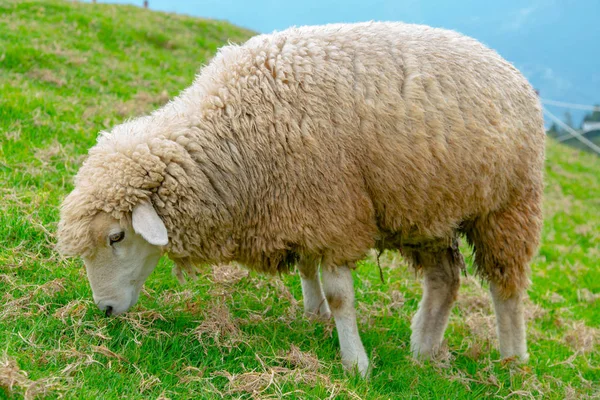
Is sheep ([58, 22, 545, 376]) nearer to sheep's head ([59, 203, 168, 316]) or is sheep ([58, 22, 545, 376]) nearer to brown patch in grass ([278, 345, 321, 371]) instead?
sheep's head ([59, 203, 168, 316])

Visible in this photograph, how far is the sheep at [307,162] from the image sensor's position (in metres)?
3.56

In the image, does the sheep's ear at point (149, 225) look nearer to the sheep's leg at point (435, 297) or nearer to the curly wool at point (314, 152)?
the curly wool at point (314, 152)

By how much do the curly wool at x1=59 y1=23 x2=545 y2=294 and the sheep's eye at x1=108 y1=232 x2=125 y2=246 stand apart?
87 mm

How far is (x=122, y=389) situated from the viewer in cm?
302

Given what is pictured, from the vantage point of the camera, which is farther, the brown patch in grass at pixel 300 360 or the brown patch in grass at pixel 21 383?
the brown patch in grass at pixel 300 360

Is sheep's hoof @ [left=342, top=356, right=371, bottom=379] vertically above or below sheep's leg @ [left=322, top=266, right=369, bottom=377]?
below

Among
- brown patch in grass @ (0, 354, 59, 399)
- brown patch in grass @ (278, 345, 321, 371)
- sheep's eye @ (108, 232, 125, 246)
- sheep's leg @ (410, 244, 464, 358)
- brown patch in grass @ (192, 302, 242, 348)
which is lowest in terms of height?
sheep's leg @ (410, 244, 464, 358)

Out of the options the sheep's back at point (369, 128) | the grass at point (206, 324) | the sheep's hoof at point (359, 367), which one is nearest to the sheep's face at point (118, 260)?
the grass at point (206, 324)

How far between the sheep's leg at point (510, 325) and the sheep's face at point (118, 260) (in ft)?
8.11

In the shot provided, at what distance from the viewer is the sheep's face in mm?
3485

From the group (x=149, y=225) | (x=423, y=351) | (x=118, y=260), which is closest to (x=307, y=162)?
(x=149, y=225)

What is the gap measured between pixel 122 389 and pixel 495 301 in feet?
9.04

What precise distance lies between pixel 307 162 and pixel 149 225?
3.12 ft

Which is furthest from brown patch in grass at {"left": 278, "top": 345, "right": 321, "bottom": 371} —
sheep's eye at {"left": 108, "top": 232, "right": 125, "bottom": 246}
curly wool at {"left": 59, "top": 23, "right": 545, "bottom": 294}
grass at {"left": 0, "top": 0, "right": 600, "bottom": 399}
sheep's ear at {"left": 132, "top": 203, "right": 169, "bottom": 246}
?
sheep's eye at {"left": 108, "top": 232, "right": 125, "bottom": 246}
